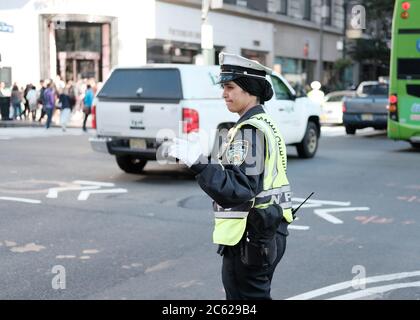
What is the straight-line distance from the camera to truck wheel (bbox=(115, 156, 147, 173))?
39.1ft

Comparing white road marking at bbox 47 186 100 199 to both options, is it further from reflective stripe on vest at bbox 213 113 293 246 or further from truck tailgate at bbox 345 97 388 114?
truck tailgate at bbox 345 97 388 114

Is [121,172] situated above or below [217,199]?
below

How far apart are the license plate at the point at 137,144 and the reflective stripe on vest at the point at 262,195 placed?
7.61 metres

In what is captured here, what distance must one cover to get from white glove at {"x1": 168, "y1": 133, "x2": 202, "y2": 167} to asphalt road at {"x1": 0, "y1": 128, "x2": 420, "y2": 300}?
2426 mm

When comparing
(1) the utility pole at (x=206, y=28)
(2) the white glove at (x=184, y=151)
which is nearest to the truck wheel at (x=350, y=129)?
(1) the utility pole at (x=206, y=28)

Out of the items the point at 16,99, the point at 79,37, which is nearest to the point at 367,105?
the point at 16,99

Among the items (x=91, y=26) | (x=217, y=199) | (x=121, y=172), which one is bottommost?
(x=121, y=172)

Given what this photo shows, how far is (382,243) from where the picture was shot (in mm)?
6797

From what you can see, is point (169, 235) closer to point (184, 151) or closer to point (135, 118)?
point (135, 118)

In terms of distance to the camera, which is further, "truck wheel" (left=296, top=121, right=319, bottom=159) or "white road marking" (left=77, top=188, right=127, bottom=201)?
"truck wheel" (left=296, top=121, right=319, bottom=159)

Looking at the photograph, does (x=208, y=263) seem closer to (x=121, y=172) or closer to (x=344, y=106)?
(x=121, y=172)

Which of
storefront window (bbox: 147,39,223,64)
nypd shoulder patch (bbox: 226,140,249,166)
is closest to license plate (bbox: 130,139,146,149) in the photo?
nypd shoulder patch (bbox: 226,140,249,166)
